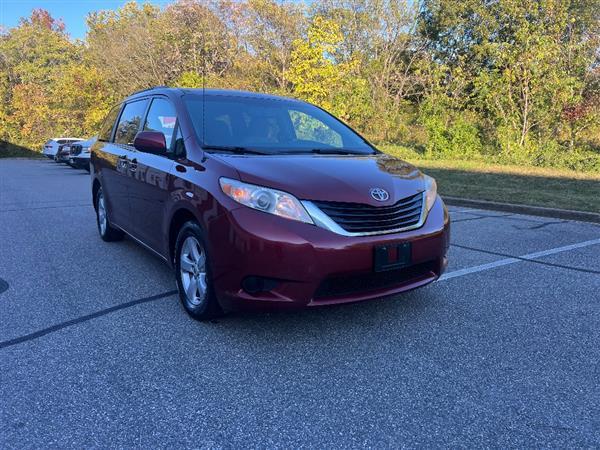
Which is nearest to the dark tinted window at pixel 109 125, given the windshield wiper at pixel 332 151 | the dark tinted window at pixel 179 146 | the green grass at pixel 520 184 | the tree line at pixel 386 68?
the dark tinted window at pixel 179 146

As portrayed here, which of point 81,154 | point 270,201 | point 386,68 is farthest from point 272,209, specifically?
point 386,68

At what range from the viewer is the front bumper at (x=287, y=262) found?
2.90 meters

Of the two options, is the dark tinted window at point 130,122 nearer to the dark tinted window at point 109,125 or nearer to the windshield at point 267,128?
the dark tinted window at point 109,125

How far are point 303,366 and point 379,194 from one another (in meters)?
1.18

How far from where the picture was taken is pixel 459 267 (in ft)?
16.3

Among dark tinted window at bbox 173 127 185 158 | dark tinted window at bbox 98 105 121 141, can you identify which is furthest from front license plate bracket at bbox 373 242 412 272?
dark tinted window at bbox 98 105 121 141

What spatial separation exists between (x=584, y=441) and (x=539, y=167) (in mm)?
12976

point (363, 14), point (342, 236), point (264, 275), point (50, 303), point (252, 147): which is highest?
point (363, 14)

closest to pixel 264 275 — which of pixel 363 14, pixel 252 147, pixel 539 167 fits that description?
pixel 252 147

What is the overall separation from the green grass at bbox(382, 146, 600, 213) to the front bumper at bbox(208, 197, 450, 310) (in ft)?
20.7

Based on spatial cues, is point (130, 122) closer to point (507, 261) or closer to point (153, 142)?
point (153, 142)

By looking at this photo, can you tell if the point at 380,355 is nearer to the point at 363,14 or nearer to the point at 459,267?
the point at 459,267

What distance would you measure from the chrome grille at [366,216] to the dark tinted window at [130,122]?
103 inches

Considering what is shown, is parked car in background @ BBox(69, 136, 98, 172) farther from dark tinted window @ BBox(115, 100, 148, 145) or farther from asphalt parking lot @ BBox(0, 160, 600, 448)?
asphalt parking lot @ BBox(0, 160, 600, 448)
